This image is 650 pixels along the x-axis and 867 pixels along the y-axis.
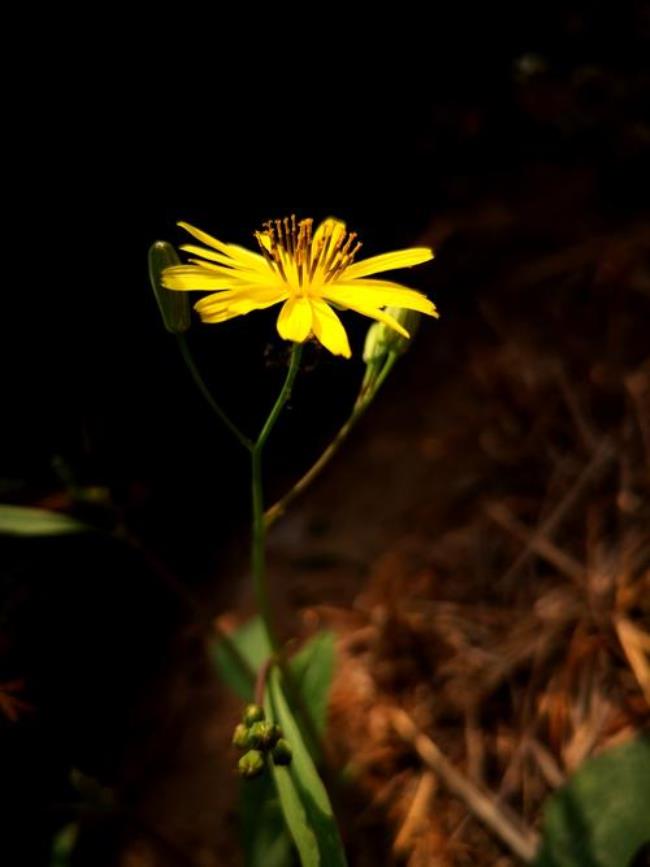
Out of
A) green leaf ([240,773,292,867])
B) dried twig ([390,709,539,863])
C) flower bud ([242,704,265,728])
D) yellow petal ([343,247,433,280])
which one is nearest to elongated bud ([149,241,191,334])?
yellow petal ([343,247,433,280])

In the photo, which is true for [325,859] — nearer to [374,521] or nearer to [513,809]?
[513,809]

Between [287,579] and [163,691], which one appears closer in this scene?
[163,691]

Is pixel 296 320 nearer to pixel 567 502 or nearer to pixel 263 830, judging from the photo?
pixel 263 830

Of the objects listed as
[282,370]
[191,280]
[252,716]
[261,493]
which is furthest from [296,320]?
[282,370]

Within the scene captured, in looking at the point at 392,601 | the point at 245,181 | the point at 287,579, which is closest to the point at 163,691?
the point at 287,579

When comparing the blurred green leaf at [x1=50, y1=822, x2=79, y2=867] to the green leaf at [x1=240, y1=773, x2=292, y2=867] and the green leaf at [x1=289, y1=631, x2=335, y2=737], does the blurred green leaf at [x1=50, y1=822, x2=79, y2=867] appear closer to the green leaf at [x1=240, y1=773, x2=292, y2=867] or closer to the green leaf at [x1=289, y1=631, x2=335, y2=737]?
the green leaf at [x1=240, y1=773, x2=292, y2=867]
